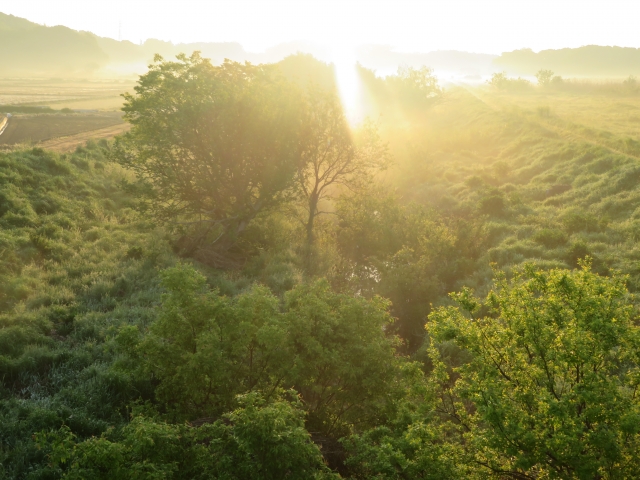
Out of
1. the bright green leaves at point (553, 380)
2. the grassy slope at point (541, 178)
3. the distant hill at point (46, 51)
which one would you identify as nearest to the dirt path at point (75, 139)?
the grassy slope at point (541, 178)

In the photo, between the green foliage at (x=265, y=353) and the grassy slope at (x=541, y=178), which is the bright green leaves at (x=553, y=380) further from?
the grassy slope at (x=541, y=178)

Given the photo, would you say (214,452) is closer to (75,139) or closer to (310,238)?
(310,238)

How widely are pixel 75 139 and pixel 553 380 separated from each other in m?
40.4

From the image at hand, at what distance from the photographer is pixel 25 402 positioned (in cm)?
1016

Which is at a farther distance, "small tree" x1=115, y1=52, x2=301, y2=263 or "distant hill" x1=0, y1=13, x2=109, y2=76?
"distant hill" x1=0, y1=13, x2=109, y2=76

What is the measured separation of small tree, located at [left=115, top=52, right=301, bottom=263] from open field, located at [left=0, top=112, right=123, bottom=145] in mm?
16368

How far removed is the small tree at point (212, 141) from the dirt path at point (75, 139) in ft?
43.1

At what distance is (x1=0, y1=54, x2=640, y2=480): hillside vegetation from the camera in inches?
282

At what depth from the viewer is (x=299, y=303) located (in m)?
11.1

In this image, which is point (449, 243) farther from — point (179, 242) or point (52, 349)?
point (52, 349)

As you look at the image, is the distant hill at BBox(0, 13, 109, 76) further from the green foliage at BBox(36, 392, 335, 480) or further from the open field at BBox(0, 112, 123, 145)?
the green foliage at BBox(36, 392, 335, 480)

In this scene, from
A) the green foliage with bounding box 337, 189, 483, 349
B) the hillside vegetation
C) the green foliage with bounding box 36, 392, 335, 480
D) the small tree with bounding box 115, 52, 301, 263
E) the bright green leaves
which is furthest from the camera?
the small tree with bounding box 115, 52, 301, 263

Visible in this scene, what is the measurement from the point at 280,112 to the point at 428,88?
67.9m

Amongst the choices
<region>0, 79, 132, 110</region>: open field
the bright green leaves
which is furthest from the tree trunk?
<region>0, 79, 132, 110</region>: open field
